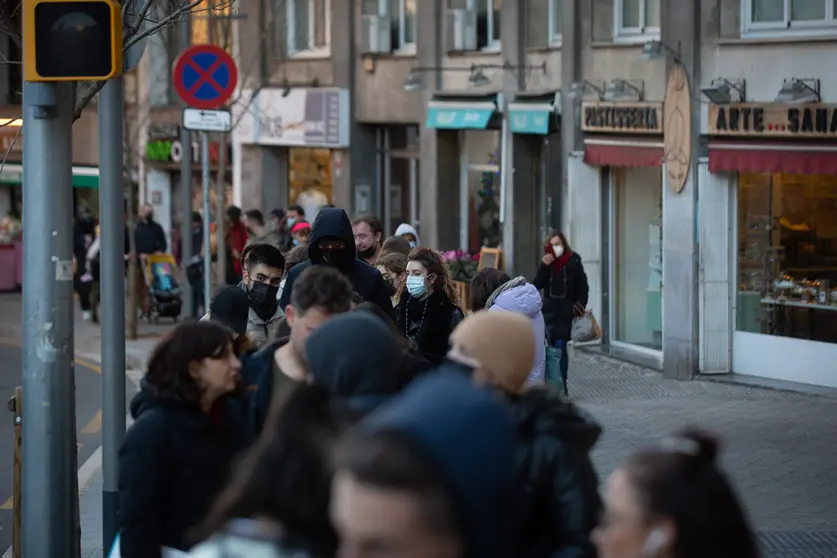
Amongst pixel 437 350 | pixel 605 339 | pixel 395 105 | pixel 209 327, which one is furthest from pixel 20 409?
pixel 395 105

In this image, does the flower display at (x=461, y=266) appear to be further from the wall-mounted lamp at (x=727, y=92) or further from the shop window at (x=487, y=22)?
the wall-mounted lamp at (x=727, y=92)

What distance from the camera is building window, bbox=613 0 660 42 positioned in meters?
19.7

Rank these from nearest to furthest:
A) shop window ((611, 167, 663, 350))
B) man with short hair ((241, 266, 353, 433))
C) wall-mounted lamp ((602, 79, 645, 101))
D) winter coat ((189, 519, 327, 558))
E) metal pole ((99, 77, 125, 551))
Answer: winter coat ((189, 519, 327, 558))
man with short hair ((241, 266, 353, 433))
metal pole ((99, 77, 125, 551))
wall-mounted lamp ((602, 79, 645, 101))
shop window ((611, 167, 663, 350))

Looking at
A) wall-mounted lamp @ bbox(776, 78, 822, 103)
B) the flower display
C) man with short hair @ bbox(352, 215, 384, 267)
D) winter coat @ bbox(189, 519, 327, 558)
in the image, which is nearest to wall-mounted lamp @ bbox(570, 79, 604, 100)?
the flower display

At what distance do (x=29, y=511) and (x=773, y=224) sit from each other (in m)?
11.4

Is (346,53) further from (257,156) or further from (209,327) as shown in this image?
(209,327)

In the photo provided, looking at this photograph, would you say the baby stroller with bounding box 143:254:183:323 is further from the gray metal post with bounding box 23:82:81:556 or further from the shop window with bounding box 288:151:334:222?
the gray metal post with bounding box 23:82:81:556

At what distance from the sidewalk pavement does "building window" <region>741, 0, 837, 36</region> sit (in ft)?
11.9

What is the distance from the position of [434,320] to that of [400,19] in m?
18.7

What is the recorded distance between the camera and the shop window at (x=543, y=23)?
22.6m

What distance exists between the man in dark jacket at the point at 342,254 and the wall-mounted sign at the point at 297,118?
19310mm

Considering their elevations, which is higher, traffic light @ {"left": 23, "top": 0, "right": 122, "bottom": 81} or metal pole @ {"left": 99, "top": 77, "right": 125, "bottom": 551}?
traffic light @ {"left": 23, "top": 0, "right": 122, "bottom": 81}

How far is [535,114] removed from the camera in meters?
22.3

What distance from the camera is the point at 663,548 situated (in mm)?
2898
